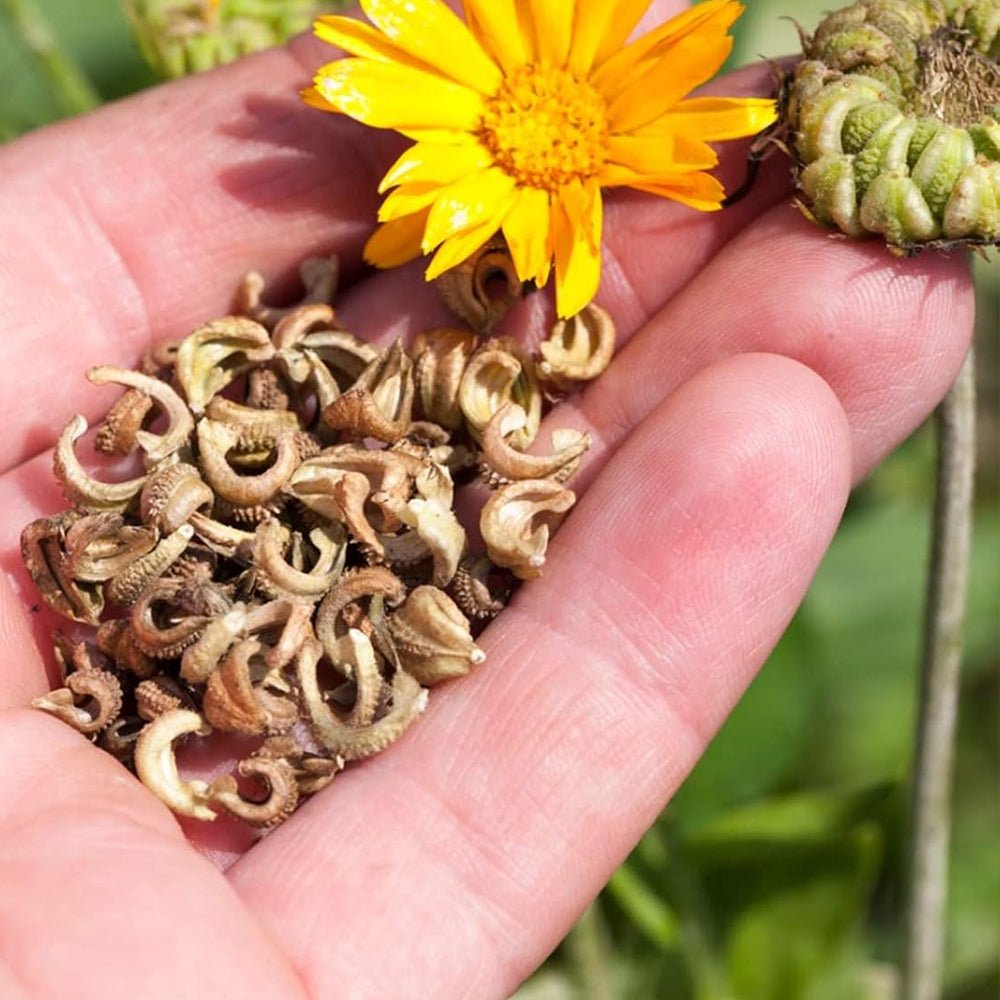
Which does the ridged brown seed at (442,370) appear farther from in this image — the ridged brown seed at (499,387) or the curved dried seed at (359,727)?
the curved dried seed at (359,727)

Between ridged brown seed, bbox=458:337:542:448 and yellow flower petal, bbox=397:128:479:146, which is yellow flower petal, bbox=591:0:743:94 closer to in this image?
yellow flower petal, bbox=397:128:479:146

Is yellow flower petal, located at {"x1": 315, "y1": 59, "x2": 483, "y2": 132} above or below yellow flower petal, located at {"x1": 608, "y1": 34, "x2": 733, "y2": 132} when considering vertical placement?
above

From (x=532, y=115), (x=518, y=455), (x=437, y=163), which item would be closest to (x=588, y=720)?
(x=518, y=455)

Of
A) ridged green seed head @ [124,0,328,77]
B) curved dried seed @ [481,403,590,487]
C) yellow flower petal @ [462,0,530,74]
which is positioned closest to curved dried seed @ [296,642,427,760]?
curved dried seed @ [481,403,590,487]

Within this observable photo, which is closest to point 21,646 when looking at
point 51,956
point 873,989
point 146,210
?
point 51,956

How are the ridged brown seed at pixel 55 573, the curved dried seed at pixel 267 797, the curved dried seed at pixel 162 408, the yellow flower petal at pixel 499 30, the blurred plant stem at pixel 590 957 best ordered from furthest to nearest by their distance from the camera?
the blurred plant stem at pixel 590 957 → the yellow flower petal at pixel 499 30 → the curved dried seed at pixel 162 408 → the ridged brown seed at pixel 55 573 → the curved dried seed at pixel 267 797

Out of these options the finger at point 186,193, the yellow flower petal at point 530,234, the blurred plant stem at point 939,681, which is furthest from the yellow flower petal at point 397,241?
the blurred plant stem at point 939,681
